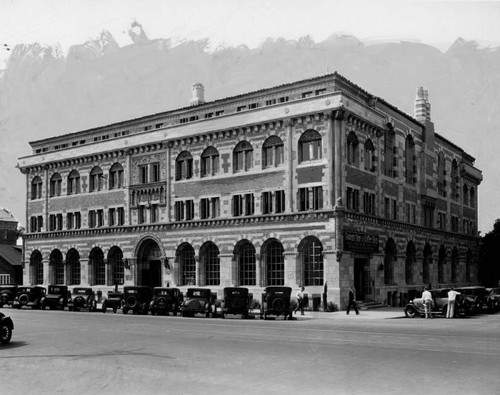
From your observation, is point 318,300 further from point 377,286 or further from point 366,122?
point 366,122

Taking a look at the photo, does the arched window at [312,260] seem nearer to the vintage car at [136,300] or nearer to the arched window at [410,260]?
the vintage car at [136,300]

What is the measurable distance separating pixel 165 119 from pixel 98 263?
586 inches

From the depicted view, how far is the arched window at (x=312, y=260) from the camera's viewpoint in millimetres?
45250

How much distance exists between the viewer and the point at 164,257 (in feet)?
175

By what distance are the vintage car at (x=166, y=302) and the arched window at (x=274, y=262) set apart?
8.31 metres

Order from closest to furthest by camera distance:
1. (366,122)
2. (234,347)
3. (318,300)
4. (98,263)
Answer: (234,347)
(318,300)
(366,122)
(98,263)

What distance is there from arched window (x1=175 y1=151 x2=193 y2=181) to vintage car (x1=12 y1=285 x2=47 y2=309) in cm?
1386

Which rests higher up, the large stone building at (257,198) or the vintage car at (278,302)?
the large stone building at (257,198)

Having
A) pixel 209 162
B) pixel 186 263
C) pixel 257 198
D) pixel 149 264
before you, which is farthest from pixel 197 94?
pixel 149 264

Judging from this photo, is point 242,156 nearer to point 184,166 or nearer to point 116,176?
point 184,166

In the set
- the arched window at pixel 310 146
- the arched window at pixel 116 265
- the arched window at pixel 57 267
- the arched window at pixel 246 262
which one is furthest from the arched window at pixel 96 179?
the arched window at pixel 310 146

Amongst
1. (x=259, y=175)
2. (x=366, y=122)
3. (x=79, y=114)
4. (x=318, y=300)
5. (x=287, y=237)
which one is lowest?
(x=318, y=300)

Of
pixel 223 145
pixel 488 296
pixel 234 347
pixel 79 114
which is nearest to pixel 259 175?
pixel 223 145

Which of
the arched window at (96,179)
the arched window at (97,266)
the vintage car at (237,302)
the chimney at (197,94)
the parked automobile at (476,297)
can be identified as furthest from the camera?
the arched window at (96,179)
